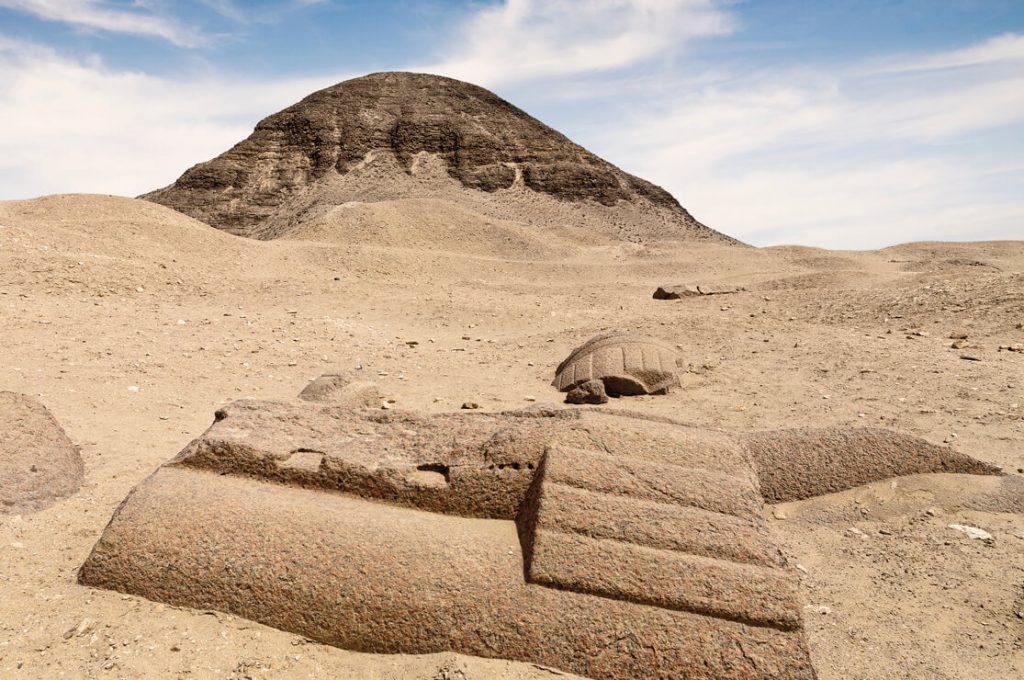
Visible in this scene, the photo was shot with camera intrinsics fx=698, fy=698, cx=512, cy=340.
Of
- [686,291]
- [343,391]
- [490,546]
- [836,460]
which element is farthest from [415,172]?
[490,546]

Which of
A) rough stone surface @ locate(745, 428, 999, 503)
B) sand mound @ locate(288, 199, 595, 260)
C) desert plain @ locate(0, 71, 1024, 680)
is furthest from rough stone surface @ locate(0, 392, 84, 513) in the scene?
sand mound @ locate(288, 199, 595, 260)

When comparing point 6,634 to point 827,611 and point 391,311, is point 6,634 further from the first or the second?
point 391,311

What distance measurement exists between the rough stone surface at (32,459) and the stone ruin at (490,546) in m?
0.80

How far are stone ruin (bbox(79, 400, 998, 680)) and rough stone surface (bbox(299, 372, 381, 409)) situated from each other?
6.29ft

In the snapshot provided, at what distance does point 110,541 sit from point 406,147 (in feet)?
96.4

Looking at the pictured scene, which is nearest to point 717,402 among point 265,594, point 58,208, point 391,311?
point 265,594

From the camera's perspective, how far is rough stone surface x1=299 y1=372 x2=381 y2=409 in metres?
4.69

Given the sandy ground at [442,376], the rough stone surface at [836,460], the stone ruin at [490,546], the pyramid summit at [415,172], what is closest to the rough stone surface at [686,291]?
the sandy ground at [442,376]

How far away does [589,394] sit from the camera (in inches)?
215

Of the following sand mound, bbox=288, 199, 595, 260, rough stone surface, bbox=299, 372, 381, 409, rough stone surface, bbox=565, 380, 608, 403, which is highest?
sand mound, bbox=288, 199, 595, 260

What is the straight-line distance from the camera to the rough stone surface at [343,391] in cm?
469

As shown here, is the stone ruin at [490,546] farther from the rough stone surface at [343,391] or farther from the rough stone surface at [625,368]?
the rough stone surface at [625,368]

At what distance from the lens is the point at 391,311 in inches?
374

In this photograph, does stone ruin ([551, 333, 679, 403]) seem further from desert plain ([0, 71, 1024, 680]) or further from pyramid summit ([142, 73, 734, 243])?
pyramid summit ([142, 73, 734, 243])
